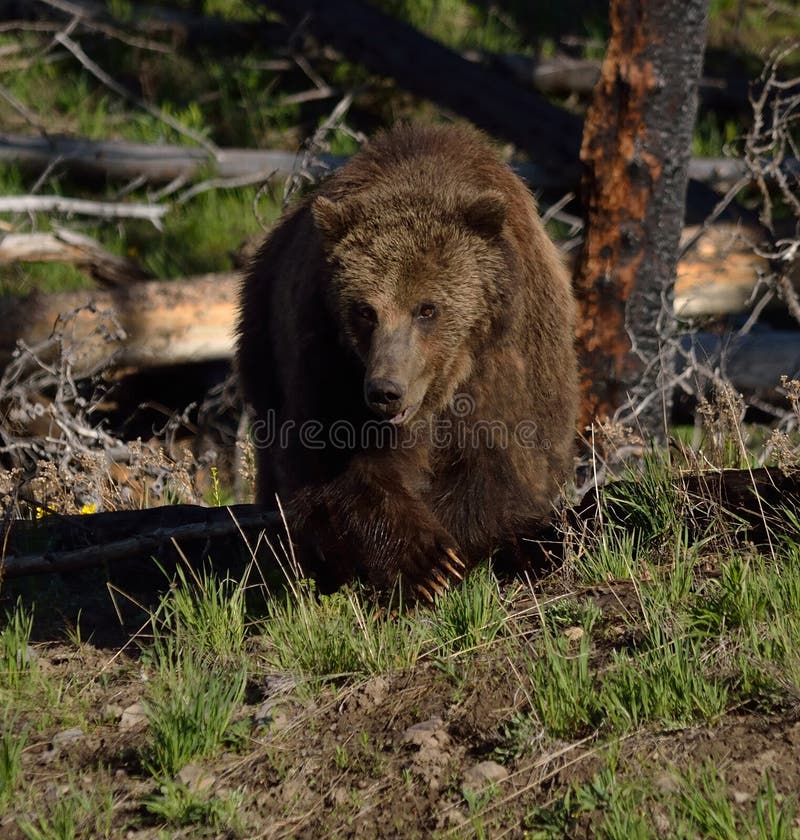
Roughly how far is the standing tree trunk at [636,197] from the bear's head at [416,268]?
1.49 meters

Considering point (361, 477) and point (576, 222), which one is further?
point (576, 222)

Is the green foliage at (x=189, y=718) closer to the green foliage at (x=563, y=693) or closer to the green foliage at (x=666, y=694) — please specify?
the green foliage at (x=563, y=693)

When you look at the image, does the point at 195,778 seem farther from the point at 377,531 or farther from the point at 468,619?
the point at 377,531

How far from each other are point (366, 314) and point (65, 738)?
68.5 inches

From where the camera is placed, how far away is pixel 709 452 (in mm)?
5031

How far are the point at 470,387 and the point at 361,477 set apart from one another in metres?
0.56

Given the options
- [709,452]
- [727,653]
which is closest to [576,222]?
[709,452]

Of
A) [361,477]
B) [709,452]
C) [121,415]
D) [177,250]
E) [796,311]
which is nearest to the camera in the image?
[361,477]

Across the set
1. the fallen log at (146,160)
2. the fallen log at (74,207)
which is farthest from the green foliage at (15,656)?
the fallen log at (146,160)

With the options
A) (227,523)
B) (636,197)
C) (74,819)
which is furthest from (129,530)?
(636,197)

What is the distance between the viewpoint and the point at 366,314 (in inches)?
166

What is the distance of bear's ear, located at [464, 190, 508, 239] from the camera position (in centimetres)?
418

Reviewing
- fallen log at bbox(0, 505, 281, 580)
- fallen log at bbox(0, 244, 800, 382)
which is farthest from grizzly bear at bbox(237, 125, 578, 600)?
fallen log at bbox(0, 244, 800, 382)

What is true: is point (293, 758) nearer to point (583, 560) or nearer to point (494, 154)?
point (583, 560)
